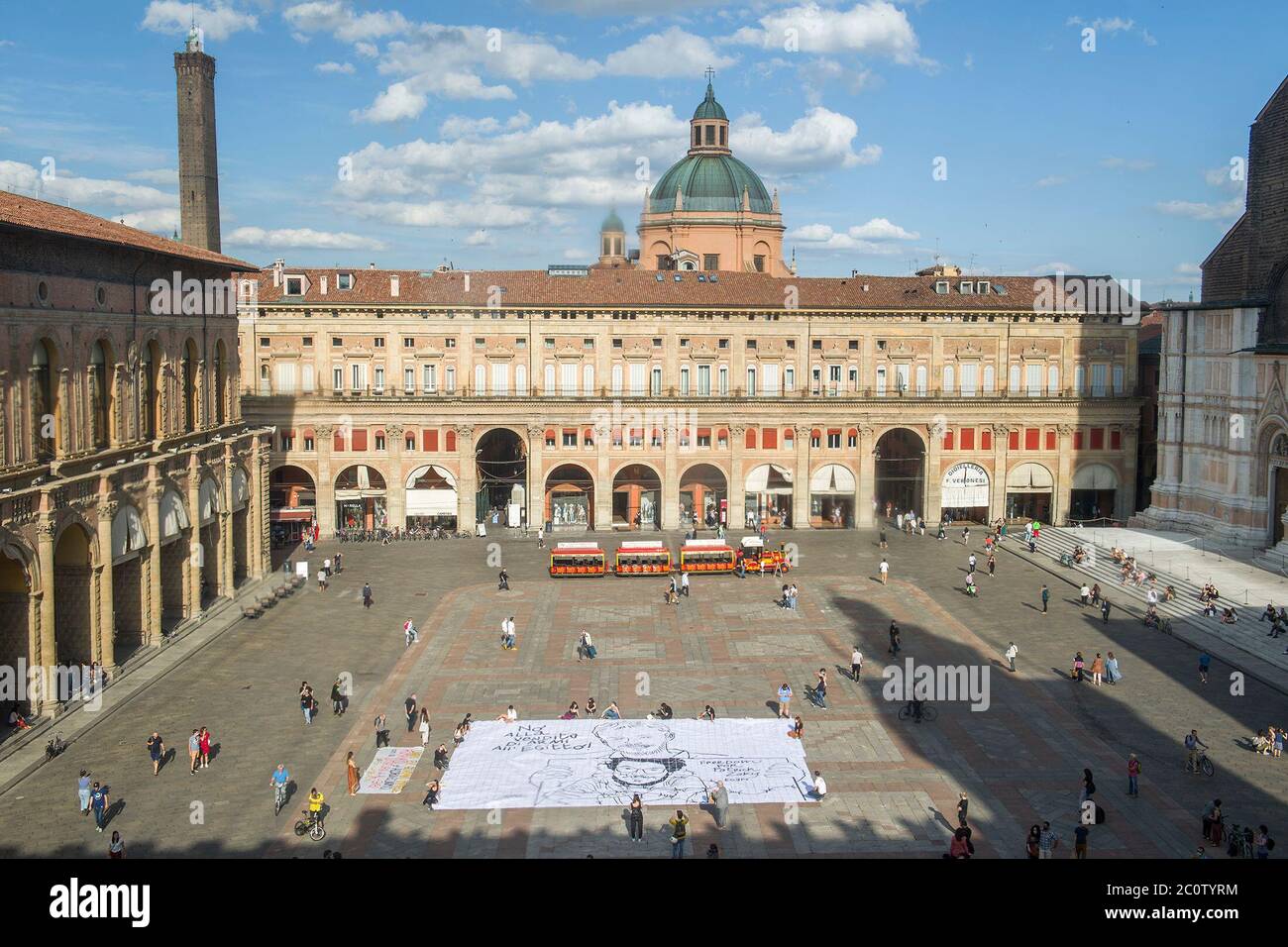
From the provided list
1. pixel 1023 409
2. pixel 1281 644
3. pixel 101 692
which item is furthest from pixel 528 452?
pixel 1281 644

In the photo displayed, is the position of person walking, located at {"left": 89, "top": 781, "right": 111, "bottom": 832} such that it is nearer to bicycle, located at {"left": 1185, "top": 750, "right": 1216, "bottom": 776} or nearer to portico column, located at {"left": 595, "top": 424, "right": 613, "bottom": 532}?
bicycle, located at {"left": 1185, "top": 750, "right": 1216, "bottom": 776}

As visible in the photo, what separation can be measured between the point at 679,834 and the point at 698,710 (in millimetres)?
12156

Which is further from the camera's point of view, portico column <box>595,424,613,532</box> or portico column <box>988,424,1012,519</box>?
portico column <box>988,424,1012,519</box>

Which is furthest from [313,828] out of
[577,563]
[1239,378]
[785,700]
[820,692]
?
[1239,378]

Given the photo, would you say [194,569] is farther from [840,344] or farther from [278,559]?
[840,344]

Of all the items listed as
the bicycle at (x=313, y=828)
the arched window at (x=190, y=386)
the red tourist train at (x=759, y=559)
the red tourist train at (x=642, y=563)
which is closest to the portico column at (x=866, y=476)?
the red tourist train at (x=759, y=559)

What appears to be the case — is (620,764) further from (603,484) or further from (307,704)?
(603,484)

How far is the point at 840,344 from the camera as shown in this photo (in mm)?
80938

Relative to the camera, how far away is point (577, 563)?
Answer: 64.2 meters

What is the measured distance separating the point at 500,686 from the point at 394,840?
14.1 meters

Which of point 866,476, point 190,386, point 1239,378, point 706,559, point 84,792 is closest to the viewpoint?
point 84,792

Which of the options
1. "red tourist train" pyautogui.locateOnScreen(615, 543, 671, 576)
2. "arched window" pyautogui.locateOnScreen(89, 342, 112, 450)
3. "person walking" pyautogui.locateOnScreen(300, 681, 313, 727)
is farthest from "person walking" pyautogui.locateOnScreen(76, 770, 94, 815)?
"red tourist train" pyautogui.locateOnScreen(615, 543, 671, 576)

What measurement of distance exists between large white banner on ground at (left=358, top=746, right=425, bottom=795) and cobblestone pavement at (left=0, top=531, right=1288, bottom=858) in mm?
504

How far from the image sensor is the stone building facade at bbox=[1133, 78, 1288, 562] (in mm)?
65312
